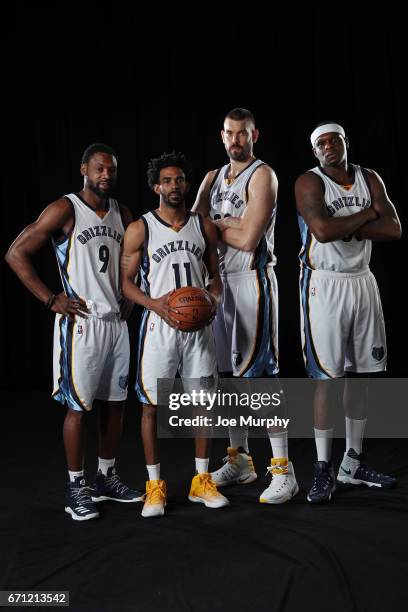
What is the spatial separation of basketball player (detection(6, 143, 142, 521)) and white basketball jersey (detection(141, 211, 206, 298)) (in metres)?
0.19

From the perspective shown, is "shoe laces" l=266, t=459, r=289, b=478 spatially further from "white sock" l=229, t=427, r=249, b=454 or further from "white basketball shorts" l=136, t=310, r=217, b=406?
"white basketball shorts" l=136, t=310, r=217, b=406

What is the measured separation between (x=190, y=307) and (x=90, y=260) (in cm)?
56

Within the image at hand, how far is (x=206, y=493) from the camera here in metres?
3.37

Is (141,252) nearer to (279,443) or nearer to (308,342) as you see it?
(308,342)

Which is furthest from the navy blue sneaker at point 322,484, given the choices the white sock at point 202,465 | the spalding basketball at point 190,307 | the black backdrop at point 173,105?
the black backdrop at point 173,105

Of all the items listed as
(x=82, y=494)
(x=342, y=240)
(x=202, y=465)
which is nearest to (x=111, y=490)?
(x=82, y=494)

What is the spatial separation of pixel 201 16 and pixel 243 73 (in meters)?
0.60

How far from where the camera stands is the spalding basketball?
3150mm

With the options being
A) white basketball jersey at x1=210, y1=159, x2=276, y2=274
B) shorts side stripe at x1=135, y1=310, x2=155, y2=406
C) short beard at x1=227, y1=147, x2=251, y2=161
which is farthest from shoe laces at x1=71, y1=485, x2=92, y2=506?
short beard at x1=227, y1=147, x2=251, y2=161

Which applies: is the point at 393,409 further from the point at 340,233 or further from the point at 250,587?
the point at 250,587

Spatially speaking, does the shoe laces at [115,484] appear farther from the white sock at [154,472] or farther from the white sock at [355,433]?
the white sock at [355,433]

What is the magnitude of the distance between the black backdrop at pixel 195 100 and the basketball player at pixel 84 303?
280 cm

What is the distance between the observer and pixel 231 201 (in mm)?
3613

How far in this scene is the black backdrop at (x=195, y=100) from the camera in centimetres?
590
